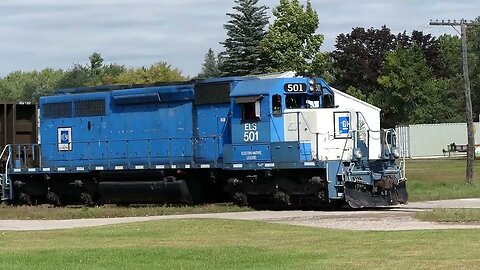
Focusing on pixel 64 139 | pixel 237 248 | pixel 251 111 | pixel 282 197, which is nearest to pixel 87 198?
pixel 64 139

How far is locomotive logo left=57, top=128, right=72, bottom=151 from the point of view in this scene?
3092 cm

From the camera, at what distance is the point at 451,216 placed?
20578 millimetres

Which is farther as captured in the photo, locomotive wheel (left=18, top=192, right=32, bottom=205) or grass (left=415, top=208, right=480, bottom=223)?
locomotive wheel (left=18, top=192, right=32, bottom=205)

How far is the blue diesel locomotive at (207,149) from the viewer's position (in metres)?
25.5

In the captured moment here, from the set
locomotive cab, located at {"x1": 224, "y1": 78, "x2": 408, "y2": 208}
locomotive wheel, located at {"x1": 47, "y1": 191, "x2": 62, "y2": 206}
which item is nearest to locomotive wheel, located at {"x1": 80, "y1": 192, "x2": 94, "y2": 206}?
locomotive wheel, located at {"x1": 47, "y1": 191, "x2": 62, "y2": 206}

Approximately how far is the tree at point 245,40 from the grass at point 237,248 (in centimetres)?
4684

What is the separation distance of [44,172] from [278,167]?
9.33 metres

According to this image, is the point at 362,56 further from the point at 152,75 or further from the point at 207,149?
the point at 207,149

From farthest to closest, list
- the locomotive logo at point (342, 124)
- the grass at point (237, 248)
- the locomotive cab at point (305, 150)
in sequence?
the locomotive logo at point (342, 124)
the locomotive cab at point (305, 150)
the grass at point (237, 248)

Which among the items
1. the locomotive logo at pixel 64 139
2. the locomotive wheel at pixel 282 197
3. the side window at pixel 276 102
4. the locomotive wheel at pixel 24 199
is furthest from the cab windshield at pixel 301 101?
the locomotive wheel at pixel 24 199

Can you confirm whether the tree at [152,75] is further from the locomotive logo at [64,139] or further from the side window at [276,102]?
the side window at [276,102]

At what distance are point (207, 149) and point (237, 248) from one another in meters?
13.0

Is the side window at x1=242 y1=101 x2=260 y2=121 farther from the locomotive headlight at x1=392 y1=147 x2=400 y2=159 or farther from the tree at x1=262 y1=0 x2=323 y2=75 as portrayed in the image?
the tree at x1=262 y1=0 x2=323 y2=75

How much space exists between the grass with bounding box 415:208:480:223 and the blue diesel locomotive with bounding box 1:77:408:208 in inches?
137
